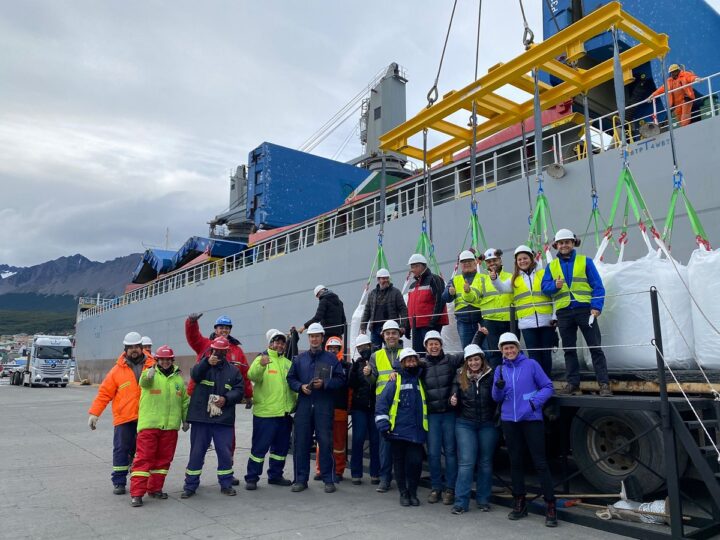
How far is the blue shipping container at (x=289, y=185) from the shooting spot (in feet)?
A: 69.0

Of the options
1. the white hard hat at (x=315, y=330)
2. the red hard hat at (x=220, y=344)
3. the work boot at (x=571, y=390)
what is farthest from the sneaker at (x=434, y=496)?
the red hard hat at (x=220, y=344)

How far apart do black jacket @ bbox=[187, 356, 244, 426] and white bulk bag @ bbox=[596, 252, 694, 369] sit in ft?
11.2

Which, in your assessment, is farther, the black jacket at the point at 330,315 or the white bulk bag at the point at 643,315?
the black jacket at the point at 330,315

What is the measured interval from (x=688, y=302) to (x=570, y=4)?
27.9 ft

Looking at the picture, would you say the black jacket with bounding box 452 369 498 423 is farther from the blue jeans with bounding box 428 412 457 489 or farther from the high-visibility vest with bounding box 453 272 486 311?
the high-visibility vest with bounding box 453 272 486 311

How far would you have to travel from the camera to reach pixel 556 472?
6.05 metres

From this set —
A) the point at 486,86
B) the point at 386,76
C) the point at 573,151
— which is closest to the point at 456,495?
the point at 486,86

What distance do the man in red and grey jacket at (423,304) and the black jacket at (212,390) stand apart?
1971 millimetres

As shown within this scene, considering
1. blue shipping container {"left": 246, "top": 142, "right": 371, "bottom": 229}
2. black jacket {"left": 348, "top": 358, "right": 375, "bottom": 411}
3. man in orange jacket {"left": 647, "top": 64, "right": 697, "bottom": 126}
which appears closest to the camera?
black jacket {"left": 348, "top": 358, "right": 375, "bottom": 411}

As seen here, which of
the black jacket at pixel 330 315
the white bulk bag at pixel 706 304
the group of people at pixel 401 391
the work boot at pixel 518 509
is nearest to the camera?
the white bulk bag at pixel 706 304

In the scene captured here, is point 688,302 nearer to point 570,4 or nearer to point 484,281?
point 484,281

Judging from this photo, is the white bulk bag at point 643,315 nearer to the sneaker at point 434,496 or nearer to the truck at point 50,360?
the sneaker at point 434,496

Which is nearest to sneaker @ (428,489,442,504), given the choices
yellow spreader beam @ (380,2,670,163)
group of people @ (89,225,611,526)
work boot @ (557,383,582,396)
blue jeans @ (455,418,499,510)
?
group of people @ (89,225,611,526)

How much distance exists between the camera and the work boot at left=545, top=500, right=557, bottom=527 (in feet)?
13.6
